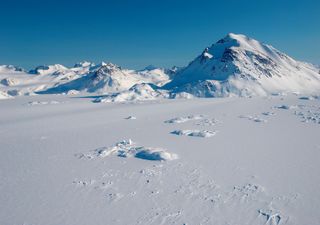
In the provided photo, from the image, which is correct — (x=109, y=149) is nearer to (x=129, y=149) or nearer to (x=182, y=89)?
(x=129, y=149)

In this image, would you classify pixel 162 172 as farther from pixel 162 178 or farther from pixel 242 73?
pixel 242 73

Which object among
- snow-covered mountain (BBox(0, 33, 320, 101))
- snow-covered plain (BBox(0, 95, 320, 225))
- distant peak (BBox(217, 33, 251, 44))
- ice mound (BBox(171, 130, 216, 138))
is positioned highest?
distant peak (BBox(217, 33, 251, 44))

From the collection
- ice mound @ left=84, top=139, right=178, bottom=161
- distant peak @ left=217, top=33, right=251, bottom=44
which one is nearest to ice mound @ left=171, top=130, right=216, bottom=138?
ice mound @ left=84, top=139, right=178, bottom=161

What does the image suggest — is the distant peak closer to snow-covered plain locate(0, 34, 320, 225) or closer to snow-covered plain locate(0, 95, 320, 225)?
snow-covered plain locate(0, 34, 320, 225)

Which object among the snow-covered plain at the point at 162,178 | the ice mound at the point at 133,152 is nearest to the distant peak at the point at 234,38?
the snow-covered plain at the point at 162,178

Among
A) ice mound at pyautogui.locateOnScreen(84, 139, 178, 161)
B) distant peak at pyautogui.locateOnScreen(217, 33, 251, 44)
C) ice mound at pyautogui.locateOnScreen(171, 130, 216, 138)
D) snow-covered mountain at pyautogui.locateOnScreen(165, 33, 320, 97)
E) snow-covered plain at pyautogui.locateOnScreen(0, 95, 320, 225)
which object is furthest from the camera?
distant peak at pyautogui.locateOnScreen(217, 33, 251, 44)

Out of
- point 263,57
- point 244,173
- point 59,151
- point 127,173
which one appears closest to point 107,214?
point 127,173
